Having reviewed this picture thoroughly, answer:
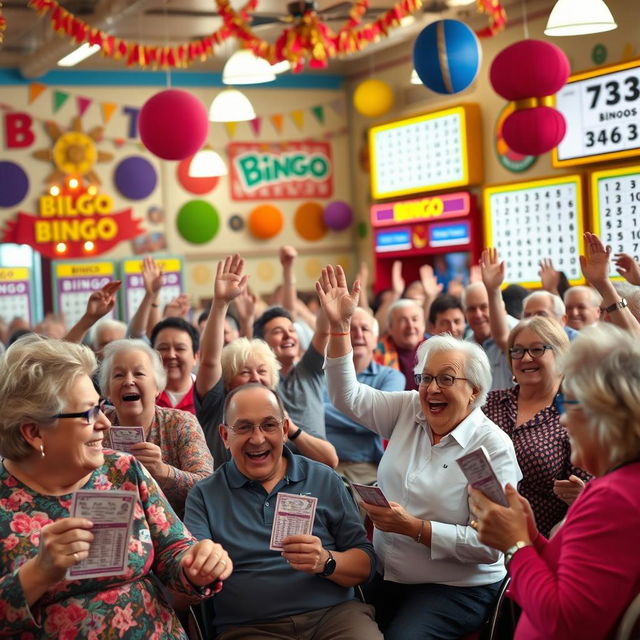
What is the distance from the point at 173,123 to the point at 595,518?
499 cm

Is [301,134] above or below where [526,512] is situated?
above

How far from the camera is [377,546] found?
3.46m

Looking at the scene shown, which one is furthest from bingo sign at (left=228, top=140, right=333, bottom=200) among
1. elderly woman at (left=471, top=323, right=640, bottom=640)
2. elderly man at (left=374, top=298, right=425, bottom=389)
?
elderly woman at (left=471, top=323, right=640, bottom=640)

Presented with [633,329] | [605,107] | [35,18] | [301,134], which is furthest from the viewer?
[301,134]

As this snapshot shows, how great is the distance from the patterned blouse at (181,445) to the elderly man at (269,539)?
1.05ft

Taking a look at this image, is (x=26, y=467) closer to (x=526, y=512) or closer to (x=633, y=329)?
(x=526, y=512)

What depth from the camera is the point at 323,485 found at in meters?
3.27

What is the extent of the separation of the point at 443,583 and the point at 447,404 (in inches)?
23.5

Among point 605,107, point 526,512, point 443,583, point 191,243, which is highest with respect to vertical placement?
point 605,107

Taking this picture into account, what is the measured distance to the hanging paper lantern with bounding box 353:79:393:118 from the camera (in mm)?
11539

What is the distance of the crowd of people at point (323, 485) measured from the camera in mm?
2191

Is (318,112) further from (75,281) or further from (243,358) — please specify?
(243,358)

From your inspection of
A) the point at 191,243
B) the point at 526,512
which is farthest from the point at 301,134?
the point at 526,512

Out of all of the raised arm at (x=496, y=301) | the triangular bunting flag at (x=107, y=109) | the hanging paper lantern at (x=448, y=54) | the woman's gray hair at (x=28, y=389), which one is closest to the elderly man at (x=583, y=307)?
the raised arm at (x=496, y=301)
